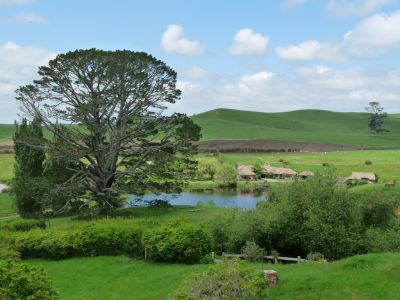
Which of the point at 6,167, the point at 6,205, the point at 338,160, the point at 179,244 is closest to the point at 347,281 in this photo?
the point at 179,244

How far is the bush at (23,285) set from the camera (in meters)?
12.3

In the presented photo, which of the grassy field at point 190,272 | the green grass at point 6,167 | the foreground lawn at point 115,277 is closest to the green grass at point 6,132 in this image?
the green grass at point 6,167

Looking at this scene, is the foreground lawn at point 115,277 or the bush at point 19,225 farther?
the bush at point 19,225

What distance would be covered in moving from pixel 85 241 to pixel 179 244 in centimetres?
693

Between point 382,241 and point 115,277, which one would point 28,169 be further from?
point 382,241

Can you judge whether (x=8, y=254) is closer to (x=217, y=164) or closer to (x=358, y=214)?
(x=358, y=214)

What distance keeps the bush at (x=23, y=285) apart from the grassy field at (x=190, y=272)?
9.15 m

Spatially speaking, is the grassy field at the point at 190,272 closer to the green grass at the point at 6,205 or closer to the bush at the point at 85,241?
the bush at the point at 85,241

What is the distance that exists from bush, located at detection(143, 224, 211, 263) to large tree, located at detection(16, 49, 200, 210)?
21807 millimetres

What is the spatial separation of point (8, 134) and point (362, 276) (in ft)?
611

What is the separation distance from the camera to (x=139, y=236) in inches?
1156

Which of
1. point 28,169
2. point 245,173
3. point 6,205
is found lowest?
point 6,205

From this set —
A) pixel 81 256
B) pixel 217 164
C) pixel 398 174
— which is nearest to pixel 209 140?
pixel 217 164

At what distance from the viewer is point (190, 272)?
23844 mm
